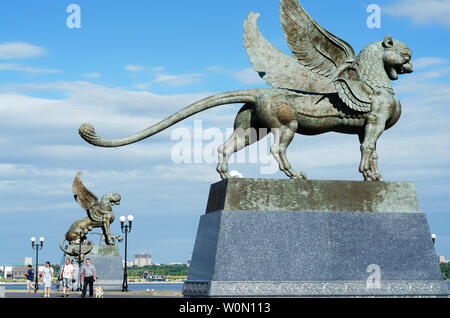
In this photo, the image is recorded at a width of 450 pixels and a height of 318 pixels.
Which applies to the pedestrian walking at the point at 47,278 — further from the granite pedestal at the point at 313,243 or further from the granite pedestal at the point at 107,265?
the granite pedestal at the point at 313,243

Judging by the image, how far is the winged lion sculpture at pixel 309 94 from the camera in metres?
13.7

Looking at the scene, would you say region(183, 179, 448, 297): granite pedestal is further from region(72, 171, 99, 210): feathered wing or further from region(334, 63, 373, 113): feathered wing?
region(72, 171, 99, 210): feathered wing

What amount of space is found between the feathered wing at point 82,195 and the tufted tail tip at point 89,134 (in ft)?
58.1

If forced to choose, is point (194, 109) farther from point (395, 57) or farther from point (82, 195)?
point (82, 195)

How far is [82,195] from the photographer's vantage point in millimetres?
31484

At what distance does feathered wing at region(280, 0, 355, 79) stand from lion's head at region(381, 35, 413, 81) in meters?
0.66

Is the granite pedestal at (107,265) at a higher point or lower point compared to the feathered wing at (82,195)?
lower

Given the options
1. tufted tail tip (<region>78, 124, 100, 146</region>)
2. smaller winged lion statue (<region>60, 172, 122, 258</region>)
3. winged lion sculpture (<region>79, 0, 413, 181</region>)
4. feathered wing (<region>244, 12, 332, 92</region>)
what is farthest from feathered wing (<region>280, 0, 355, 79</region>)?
smaller winged lion statue (<region>60, 172, 122, 258</region>)

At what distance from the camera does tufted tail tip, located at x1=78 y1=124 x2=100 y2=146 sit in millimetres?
13500

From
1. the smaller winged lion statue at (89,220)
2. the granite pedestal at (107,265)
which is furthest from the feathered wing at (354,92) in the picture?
the granite pedestal at (107,265)

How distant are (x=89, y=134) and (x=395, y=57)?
608 centimetres
